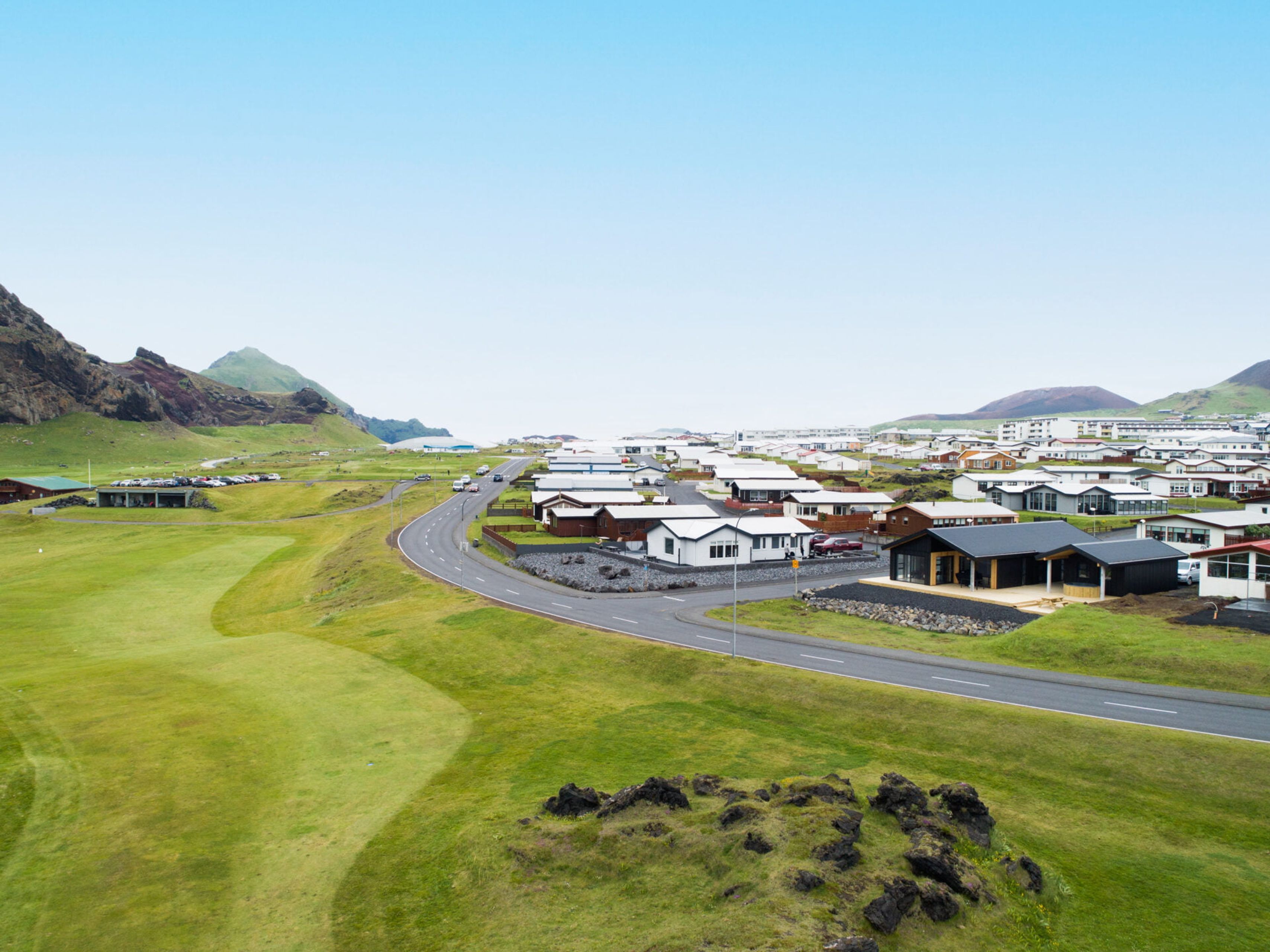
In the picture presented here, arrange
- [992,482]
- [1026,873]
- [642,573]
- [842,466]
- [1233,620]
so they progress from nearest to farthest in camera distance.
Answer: [1026,873], [1233,620], [642,573], [992,482], [842,466]

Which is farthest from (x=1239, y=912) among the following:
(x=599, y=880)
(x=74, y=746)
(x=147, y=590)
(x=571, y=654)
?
(x=147, y=590)

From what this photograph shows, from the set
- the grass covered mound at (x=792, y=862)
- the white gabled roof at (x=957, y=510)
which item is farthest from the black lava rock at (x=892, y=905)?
the white gabled roof at (x=957, y=510)

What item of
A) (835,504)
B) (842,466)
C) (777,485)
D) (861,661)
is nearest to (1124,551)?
(861,661)

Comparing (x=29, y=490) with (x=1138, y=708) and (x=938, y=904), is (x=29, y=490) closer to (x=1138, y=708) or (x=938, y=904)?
(x=938, y=904)

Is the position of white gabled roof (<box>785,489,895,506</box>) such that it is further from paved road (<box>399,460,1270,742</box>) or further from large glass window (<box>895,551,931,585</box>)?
large glass window (<box>895,551,931,585</box>)

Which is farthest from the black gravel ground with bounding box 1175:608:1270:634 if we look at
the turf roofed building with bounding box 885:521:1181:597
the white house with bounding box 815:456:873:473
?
the white house with bounding box 815:456:873:473

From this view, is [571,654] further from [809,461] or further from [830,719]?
[809,461]

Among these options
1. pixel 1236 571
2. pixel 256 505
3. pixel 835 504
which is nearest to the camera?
pixel 1236 571
